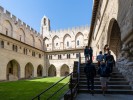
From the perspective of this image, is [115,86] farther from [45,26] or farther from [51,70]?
[45,26]

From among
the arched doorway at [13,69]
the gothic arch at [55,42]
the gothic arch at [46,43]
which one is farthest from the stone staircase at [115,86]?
the gothic arch at [46,43]

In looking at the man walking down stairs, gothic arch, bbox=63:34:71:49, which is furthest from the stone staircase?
gothic arch, bbox=63:34:71:49

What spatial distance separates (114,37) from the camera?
15.2 metres

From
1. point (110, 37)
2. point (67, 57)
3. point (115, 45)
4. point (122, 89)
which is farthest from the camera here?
point (67, 57)

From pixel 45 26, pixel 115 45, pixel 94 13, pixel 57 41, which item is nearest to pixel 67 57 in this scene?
pixel 57 41

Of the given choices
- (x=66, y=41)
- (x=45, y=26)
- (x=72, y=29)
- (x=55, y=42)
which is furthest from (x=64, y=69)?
(x=45, y=26)

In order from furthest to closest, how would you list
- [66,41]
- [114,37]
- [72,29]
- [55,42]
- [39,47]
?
1. [55,42]
2. [66,41]
3. [72,29]
4. [39,47]
5. [114,37]

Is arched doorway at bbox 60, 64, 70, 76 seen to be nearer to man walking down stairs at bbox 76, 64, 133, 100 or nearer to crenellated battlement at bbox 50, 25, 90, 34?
crenellated battlement at bbox 50, 25, 90, 34

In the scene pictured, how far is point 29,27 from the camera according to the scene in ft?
143

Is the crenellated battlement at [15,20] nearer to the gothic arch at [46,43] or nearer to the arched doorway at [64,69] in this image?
the gothic arch at [46,43]

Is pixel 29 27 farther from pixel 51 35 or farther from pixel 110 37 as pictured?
pixel 110 37

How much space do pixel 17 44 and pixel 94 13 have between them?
1795 cm

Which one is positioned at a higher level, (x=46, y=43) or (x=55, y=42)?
(x=55, y=42)

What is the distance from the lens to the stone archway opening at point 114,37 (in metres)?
14.0
